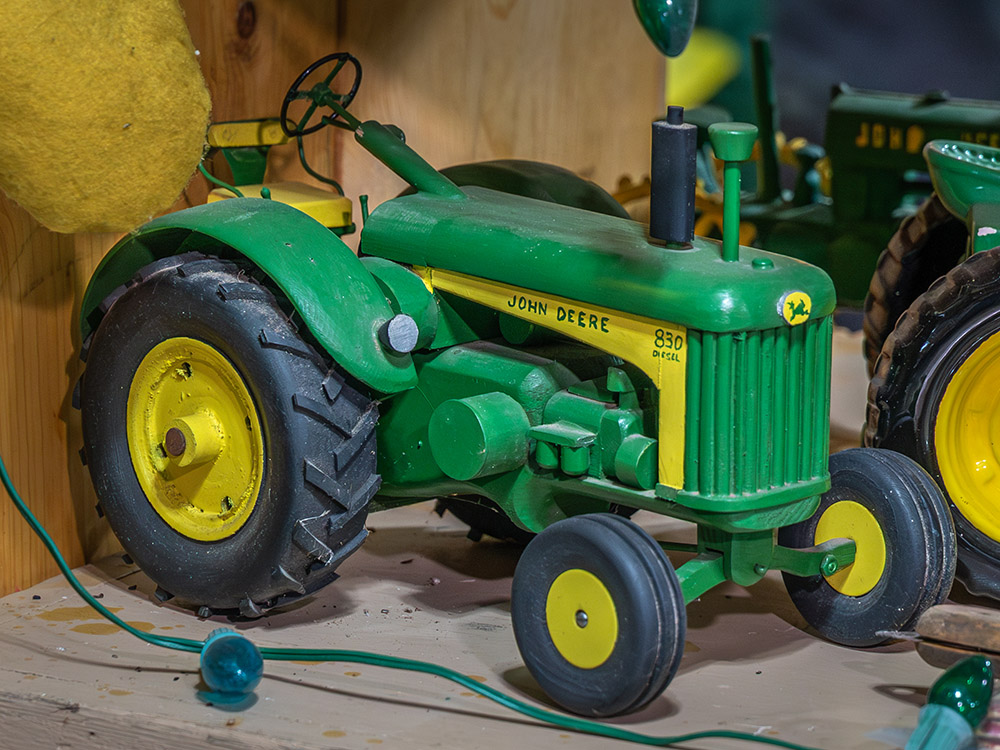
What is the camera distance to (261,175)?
3.21 meters

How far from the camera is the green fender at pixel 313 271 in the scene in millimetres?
2646

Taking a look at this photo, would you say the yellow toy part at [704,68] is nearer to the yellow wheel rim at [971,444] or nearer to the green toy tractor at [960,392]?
the green toy tractor at [960,392]

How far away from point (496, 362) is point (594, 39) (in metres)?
2.10

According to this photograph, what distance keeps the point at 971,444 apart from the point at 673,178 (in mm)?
942

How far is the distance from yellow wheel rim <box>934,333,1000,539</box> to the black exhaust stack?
75 cm

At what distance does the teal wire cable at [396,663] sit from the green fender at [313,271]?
18.7 inches

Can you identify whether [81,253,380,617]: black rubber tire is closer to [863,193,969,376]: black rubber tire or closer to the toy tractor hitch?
the toy tractor hitch

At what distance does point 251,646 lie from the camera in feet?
8.20

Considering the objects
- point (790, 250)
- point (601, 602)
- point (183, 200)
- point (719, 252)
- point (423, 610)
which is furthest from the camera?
point (790, 250)

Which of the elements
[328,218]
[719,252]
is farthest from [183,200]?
[719,252]

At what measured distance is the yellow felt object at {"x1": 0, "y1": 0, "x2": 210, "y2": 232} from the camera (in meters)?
2.63

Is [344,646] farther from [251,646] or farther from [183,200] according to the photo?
[183,200]

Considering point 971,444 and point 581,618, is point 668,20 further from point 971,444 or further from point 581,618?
point 581,618

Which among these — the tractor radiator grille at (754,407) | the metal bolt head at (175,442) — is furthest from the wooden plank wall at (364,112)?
the tractor radiator grille at (754,407)
